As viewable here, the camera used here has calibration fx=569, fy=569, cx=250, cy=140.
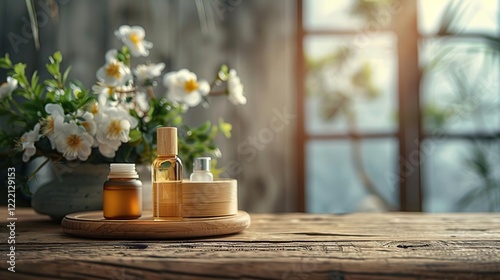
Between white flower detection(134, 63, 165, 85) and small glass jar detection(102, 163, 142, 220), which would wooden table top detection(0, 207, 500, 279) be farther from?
white flower detection(134, 63, 165, 85)

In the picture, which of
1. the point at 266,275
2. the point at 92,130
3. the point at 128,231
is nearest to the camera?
the point at 266,275

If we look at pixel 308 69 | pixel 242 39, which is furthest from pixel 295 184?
pixel 242 39

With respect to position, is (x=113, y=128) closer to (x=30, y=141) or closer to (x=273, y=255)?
(x=30, y=141)

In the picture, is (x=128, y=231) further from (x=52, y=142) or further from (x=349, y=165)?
(x=349, y=165)

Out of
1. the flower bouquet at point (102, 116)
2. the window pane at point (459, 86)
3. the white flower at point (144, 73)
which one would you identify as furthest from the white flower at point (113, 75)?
the window pane at point (459, 86)

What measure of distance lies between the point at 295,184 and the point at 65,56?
102 centimetres

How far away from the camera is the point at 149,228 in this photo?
91cm

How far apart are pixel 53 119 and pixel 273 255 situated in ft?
1.75

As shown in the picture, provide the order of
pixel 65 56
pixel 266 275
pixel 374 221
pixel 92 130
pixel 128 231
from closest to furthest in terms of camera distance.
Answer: pixel 266 275
pixel 128 231
pixel 92 130
pixel 374 221
pixel 65 56

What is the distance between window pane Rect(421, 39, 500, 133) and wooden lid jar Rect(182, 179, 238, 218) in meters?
1.48

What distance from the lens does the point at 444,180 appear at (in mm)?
2279

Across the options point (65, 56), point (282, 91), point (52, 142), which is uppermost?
point (65, 56)

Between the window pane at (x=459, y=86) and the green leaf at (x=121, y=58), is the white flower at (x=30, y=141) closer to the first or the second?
the green leaf at (x=121, y=58)

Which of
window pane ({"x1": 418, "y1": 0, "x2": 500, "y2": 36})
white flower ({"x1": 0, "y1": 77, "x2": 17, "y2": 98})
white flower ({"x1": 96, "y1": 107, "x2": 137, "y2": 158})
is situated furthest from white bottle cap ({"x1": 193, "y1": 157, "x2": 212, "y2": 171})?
window pane ({"x1": 418, "y1": 0, "x2": 500, "y2": 36})
